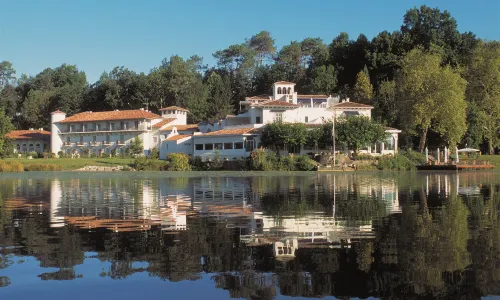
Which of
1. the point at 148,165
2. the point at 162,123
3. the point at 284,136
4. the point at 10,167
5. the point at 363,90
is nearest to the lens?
the point at 10,167

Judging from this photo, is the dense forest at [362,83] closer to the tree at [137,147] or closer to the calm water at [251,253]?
the tree at [137,147]

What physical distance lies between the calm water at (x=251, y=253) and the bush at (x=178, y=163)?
1611 inches

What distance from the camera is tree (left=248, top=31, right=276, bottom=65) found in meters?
120

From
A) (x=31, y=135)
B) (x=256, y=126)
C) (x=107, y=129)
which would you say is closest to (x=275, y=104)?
(x=256, y=126)

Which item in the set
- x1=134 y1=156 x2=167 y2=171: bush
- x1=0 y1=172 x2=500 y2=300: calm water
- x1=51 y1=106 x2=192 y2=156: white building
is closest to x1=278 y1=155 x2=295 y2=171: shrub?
x1=134 y1=156 x2=167 y2=171: bush

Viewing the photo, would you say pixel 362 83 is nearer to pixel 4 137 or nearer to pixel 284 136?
pixel 284 136

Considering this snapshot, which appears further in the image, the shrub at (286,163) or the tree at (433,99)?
the tree at (433,99)

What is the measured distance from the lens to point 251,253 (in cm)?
974

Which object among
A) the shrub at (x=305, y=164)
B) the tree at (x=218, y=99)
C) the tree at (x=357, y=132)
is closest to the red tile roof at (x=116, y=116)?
the tree at (x=218, y=99)

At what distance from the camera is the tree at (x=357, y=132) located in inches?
2330

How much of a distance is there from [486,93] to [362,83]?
16981 millimetres

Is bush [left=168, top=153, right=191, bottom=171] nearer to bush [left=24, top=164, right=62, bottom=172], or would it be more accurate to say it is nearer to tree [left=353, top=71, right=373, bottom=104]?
bush [left=24, top=164, right=62, bottom=172]

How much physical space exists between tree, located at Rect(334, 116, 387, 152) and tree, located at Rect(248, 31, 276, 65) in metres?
62.9

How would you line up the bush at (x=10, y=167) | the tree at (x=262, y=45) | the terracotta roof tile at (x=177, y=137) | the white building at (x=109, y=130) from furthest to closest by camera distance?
the tree at (x=262, y=45) → the white building at (x=109, y=130) → the terracotta roof tile at (x=177, y=137) → the bush at (x=10, y=167)
